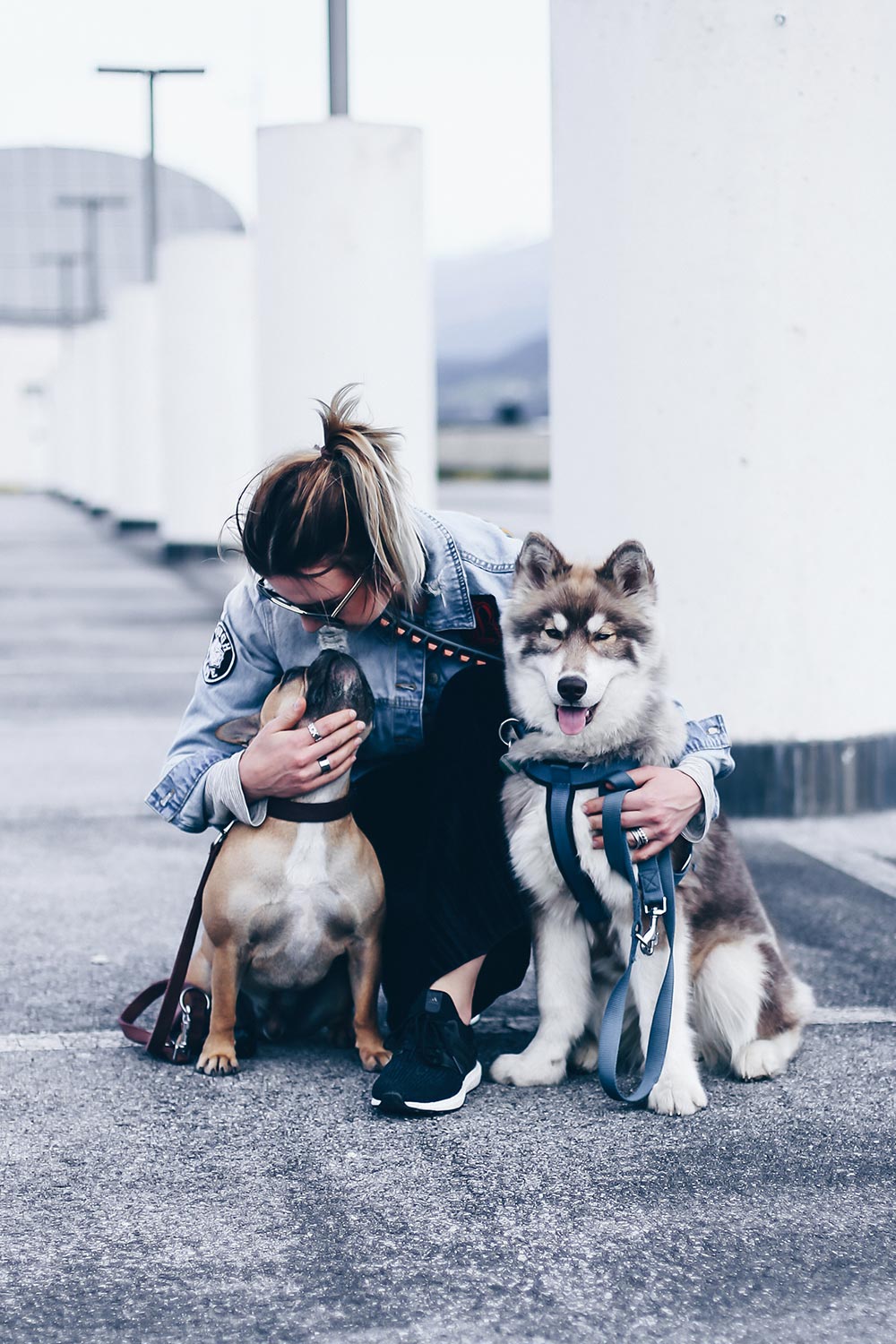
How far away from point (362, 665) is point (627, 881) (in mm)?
773

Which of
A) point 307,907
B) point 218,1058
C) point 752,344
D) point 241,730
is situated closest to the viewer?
point 307,907

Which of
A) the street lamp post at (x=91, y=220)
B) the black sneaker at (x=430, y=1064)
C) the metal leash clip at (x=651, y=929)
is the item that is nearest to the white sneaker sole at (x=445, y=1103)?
the black sneaker at (x=430, y=1064)

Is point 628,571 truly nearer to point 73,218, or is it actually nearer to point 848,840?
point 848,840

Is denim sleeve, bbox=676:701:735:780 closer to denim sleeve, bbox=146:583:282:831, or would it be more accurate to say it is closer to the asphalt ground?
the asphalt ground

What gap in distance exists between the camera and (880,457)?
18.6 ft

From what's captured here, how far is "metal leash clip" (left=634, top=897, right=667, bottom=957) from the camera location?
119 inches

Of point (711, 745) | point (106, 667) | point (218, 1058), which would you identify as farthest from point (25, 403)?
point (711, 745)

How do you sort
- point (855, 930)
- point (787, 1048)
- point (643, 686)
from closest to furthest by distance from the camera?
1. point (643, 686)
2. point (787, 1048)
3. point (855, 930)

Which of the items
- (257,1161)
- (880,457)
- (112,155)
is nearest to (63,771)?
(880,457)

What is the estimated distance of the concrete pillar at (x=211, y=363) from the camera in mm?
15898

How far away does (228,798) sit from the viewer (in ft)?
10.5

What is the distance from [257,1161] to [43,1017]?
105 cm

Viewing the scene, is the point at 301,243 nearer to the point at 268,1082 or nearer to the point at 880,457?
the point at 880,457

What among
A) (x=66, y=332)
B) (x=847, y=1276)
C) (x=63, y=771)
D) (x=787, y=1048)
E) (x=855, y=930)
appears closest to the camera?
(x=847, y=1276)
